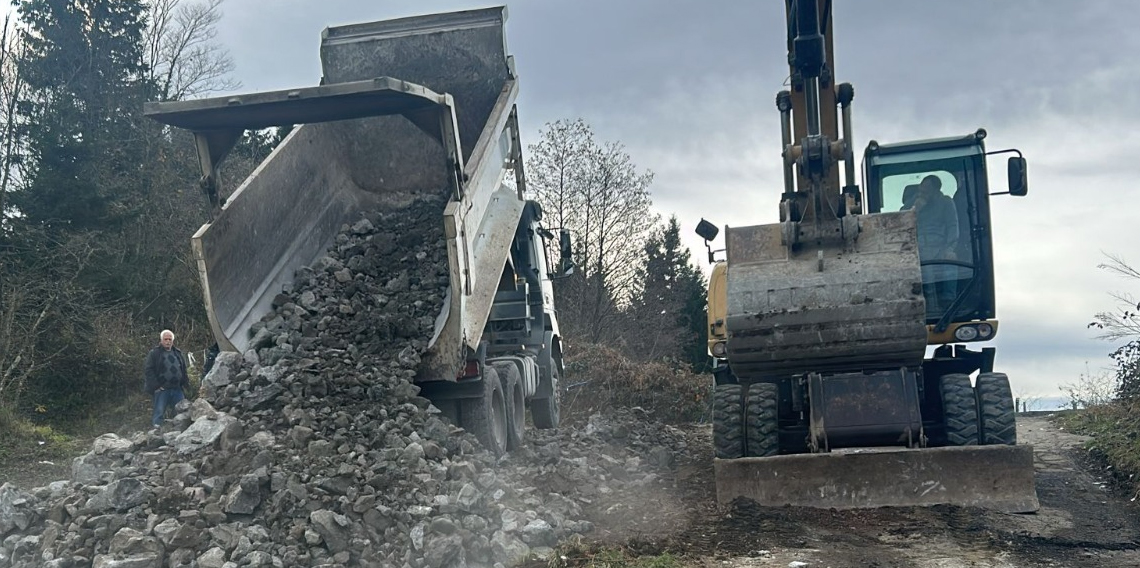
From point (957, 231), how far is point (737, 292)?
87.1 inches

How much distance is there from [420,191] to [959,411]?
17.9 feet

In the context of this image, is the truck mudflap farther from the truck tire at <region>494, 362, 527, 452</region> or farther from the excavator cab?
the truck tire at <region>494, 362, 527, 452</region>

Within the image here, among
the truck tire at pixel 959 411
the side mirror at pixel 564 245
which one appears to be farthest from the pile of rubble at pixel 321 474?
the side mirror at pixel 564 245

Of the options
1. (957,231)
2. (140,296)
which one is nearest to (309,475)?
(957,231)

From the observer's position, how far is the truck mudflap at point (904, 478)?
6211mm

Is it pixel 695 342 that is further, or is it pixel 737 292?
pixel 695 342

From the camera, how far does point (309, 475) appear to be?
5.93 metres

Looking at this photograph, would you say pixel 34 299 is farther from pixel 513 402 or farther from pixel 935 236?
pixel 935 236

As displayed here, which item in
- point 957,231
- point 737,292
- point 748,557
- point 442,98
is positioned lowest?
point 748,557

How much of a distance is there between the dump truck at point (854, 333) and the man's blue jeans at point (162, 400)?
624 cm

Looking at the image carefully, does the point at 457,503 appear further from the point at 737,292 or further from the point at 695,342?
the point at 695,342

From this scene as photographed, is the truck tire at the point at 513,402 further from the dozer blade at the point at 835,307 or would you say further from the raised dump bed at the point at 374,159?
the dozer blade at the point at 835,307

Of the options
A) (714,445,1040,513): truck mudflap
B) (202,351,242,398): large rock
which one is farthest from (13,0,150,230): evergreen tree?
(714,445,1040,513): truck mudflap

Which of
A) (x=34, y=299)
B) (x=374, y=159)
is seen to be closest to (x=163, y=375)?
(x=374, y=159)
